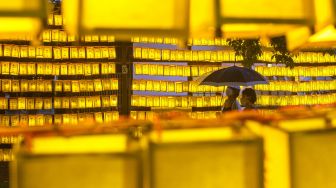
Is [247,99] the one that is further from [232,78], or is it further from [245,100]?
[232,78]

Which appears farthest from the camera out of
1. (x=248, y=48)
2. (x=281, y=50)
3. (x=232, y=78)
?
(x=281, y=50)

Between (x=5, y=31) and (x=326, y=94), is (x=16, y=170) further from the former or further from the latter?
(x=326, y=94)

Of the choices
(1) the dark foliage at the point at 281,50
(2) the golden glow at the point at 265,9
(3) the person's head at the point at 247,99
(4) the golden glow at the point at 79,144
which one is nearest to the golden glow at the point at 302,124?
(2) the golden glow at the point at 265,9

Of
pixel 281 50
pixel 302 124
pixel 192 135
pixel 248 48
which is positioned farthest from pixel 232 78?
pixel 192 135

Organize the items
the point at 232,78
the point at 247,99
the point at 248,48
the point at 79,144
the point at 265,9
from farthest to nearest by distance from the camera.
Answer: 1. the point at 248,48
2. the point at 232,78
3. the point at 247,99
4. the point at 265,9
5. the point at 79,144

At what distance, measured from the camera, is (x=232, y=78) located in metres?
9.77

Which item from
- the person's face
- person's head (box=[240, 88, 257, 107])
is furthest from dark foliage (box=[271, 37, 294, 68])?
the person's face

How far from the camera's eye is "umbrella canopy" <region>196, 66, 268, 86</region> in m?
9.67

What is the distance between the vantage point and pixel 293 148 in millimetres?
1700

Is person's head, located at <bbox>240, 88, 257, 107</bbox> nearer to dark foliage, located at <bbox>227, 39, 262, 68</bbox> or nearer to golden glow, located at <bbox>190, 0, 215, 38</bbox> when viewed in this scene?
dark foliage, located at <bbox>227, 39, 262, 68</bbox>

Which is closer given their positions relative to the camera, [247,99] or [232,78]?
[247,99]

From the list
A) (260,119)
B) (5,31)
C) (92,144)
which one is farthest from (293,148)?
(5,31)

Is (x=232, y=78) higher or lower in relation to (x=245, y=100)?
higher

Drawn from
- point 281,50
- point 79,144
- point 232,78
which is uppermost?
point 281,50
